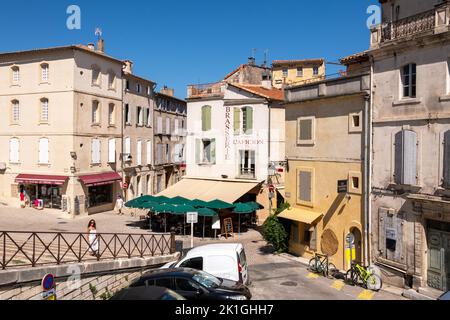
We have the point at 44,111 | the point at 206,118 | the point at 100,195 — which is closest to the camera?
the point at 44,111

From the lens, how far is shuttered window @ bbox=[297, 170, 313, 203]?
2041 cm

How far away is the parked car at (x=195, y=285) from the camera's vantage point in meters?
11.0

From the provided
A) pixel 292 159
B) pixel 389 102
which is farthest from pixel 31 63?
pixel 389 102

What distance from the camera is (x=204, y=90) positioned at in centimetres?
3403

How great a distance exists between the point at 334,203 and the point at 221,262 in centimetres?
740

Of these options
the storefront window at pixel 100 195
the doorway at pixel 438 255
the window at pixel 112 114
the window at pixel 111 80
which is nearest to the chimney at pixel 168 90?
the window at pixel 111 80

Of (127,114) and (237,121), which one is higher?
(127,114)

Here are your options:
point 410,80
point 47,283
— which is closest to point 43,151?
point 47,283

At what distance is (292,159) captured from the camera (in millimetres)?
21547

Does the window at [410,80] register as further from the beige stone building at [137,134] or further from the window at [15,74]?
the window at [15,74]

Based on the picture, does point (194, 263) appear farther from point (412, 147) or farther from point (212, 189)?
point (212, 189)

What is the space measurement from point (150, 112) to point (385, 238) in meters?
29.0

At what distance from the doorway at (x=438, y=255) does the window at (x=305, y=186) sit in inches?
246
